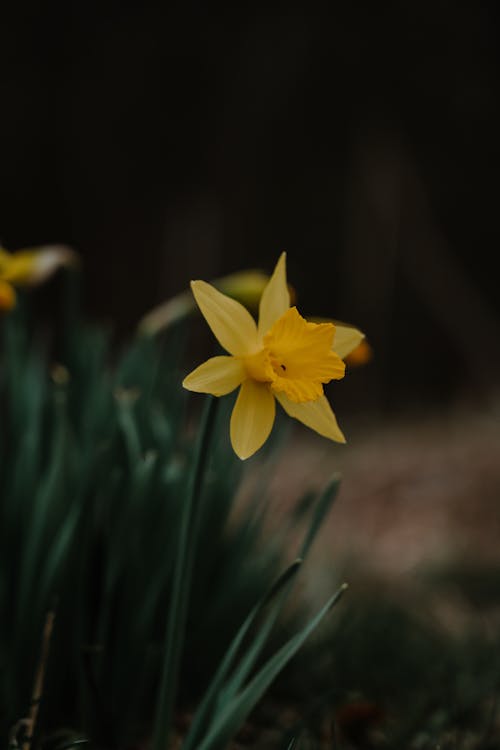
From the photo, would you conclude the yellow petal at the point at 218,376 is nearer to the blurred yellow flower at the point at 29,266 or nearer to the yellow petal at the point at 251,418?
the yellow petal at the point at 251,418

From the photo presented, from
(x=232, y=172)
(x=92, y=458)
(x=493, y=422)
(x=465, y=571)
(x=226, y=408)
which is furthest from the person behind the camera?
(x=232, y=172)

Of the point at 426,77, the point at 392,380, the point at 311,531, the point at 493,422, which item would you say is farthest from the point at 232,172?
the point at 311,531

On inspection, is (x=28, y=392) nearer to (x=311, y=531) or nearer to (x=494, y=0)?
(x=311, y=531)

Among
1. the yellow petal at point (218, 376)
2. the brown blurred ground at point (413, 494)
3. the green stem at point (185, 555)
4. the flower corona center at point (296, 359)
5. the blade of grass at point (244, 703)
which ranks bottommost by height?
the brown blurred ground at point (413, 494)

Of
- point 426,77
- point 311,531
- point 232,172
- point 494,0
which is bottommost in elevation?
point 311,531

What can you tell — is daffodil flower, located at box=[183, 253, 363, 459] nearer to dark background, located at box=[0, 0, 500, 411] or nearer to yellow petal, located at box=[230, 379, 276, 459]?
yellow petal, located at box=[230, 379, 276, 459]

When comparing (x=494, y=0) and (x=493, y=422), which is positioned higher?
(x=494, y=0)

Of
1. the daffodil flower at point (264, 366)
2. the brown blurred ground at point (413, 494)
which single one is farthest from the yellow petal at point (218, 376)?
the brown blurred ground at point (413, 494)

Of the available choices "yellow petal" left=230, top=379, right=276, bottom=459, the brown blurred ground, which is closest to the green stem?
"yellow petal" left=230, top=379, right=276, bottom=459
